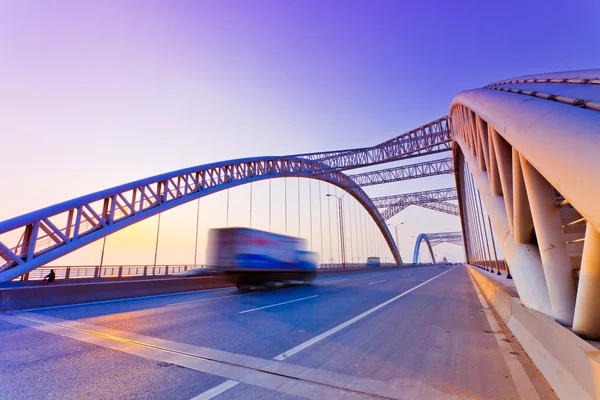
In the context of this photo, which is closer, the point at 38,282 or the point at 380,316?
the point at 380,316

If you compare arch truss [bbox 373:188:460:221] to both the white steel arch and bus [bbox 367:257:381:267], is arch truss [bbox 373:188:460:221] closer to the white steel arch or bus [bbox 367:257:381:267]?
bus [bbox 367:257:381:267]

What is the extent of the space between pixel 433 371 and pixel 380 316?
14.3 ft

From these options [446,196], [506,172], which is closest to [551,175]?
[506,172]

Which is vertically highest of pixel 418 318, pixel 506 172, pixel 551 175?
pixel 506 172

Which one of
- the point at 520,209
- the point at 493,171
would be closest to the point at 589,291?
the point at 520,209

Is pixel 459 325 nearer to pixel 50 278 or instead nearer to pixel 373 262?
pixel 50 278

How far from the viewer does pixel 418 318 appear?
8.44 meters

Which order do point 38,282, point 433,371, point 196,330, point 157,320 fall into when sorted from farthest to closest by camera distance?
point 38,282 < point 157,320 < point 196,330 < point 433,371

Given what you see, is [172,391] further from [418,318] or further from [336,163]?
[336,163]

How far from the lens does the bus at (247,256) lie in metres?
15.8

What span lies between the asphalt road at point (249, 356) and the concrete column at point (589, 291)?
1151 millimetres

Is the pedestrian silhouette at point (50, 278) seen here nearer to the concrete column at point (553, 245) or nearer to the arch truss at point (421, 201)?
the concrete column at point (553, 245)

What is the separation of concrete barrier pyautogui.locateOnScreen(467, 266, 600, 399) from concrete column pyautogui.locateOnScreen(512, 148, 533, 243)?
144 centimetres

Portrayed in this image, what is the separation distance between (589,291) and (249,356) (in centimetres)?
478
